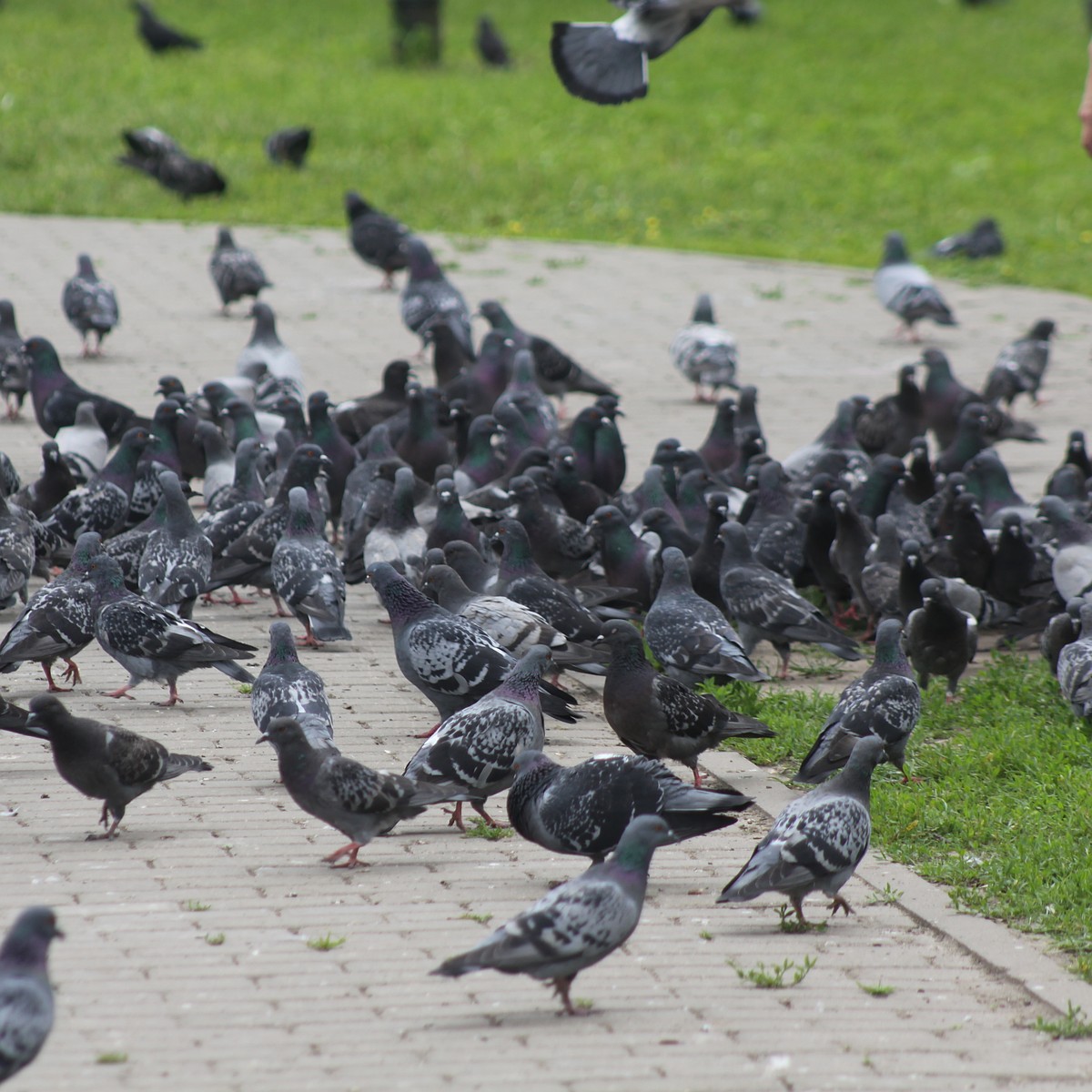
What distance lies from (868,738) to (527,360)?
7108 mm

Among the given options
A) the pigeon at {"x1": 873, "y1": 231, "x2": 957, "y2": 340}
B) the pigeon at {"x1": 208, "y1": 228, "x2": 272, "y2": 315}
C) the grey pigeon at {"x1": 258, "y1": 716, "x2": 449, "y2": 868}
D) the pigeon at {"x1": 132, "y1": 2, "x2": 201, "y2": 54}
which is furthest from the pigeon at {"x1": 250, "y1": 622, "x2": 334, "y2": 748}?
the pigeon at {"x1": 132, "y1": 2, "x2": 201, "y2": 54}

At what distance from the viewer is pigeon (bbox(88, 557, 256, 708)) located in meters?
7.39

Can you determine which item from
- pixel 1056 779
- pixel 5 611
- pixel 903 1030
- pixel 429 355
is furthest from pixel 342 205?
pixel 903 1030

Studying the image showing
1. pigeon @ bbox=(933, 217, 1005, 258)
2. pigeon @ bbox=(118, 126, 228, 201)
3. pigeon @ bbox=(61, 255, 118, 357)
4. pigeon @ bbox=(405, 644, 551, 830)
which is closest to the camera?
pigeon @ bbox=(405, 644, 551, 830)

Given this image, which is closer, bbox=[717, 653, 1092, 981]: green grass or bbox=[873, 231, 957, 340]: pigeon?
bbox=[717, 653, 1092, 981]: green grass

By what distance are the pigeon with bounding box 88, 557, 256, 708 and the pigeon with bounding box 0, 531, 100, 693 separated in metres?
0.08

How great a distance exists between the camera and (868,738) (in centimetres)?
582

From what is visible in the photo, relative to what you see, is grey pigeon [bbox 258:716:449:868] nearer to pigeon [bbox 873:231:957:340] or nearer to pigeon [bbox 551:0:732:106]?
pigeon [bbox 551:0:732:106]

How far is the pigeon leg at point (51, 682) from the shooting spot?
7.71 meters

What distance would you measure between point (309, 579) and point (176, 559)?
2.37 ft

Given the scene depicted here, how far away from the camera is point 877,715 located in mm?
6652

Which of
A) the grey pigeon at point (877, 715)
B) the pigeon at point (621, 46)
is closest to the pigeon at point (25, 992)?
the pigeon at point (621, 46)

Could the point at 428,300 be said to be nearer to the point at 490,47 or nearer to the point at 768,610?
the point at 768,610

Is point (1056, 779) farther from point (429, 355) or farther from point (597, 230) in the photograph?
point (597, 230)
